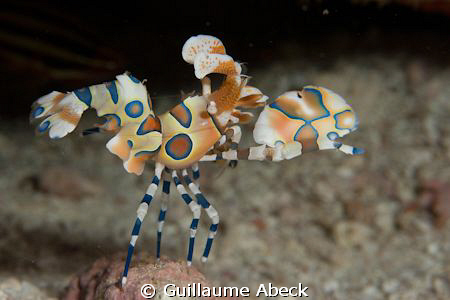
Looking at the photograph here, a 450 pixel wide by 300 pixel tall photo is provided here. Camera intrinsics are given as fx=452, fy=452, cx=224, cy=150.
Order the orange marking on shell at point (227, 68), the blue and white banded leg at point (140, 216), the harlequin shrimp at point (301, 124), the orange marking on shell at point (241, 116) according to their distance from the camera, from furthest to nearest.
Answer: the orange marking on shell at point (241, 116), the harlequin shrimp at point (301, 124), the blue and white banded leg at point (140, 216), the orange marking on shell at point (227, 68)

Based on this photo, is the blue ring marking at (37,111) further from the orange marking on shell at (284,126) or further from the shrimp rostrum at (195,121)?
the orange marking on shell at (284,126)

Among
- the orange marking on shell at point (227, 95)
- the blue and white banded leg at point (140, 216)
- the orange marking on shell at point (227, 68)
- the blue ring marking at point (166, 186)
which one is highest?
the orange marking on shell at point (227, 68)

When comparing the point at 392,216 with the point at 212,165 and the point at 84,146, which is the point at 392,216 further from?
the point at 84,146

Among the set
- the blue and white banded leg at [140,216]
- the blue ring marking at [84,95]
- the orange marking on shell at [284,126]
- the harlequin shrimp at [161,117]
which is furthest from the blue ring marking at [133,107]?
the orange marking on shell at [284,126]

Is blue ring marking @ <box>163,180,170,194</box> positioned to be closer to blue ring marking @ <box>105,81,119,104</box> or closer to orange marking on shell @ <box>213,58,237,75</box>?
blue ring marking @ <box>105,81,119,104</box>

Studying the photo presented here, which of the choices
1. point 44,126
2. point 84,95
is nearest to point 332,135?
point 84,95

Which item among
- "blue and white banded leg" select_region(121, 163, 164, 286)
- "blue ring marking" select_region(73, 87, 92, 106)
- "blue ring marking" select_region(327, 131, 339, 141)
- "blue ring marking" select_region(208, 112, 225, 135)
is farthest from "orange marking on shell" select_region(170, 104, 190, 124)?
"blue ring marking" select_region(327, 131, 339, 141)
